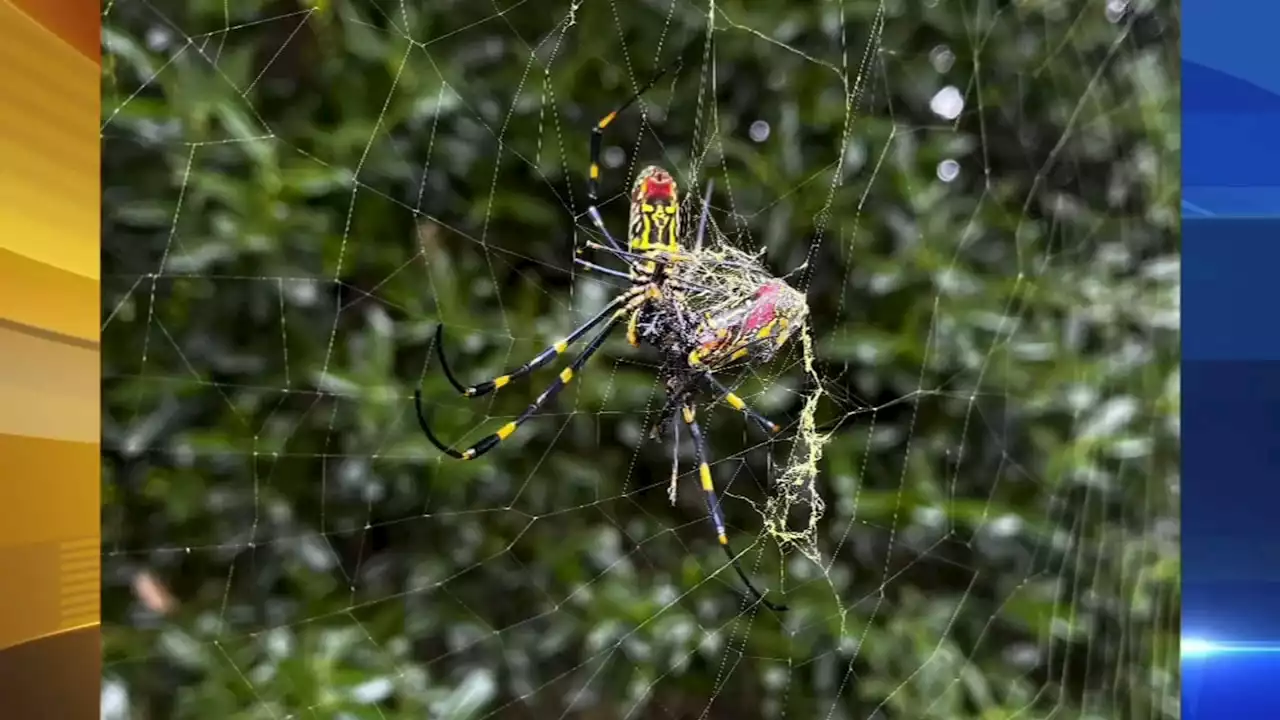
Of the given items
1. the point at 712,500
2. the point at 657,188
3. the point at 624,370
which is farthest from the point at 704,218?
the point at 712,500

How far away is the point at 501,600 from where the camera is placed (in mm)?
771

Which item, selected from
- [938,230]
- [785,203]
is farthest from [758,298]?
[938,230]

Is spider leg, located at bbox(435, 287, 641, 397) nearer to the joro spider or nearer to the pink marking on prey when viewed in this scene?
the joro spider

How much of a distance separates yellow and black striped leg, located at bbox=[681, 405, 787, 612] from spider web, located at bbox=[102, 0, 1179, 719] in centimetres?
1

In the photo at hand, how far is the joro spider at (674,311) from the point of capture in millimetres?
740

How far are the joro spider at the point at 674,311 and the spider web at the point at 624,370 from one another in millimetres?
13

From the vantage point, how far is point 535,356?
75cm

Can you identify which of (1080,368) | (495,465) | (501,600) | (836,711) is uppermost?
(1080,368)

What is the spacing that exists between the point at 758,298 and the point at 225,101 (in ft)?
1.58

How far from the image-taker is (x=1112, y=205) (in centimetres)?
82

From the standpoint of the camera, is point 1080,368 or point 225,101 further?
point 1080,368

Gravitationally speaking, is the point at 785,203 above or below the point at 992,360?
above

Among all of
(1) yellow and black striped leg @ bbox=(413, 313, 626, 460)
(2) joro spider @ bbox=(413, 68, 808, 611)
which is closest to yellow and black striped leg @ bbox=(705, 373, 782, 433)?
(2) joro spider @ bbox=(413, 68, 808, 611)

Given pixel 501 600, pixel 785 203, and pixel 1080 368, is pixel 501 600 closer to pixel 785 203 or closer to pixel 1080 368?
→ pixel 785 203
